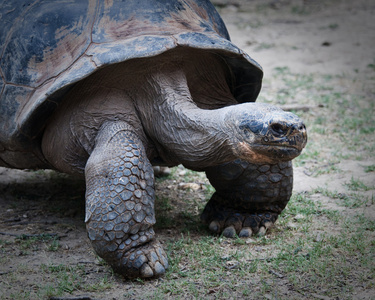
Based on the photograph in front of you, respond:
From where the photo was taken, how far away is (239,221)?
3.69 metres

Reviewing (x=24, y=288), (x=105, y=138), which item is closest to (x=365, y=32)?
(x=105, y=138)

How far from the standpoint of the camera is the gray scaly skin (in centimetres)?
287

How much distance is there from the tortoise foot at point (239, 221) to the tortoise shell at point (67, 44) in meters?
1.06

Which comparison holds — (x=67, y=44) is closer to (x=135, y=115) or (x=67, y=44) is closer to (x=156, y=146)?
(x=135, y=115)

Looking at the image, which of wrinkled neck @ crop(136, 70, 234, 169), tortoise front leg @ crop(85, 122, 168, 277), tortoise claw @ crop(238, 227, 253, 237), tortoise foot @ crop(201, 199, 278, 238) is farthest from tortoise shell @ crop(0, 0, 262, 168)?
tortoise claw @ crop(238, 227, 253, 237)

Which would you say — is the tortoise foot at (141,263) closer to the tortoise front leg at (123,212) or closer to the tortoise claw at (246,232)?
the tortoise front leg at (123,212)

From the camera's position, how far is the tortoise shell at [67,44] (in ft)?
10.6

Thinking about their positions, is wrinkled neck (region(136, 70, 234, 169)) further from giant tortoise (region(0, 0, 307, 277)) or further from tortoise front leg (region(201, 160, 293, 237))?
tortoise front leg (region(201, 160, 293, 237))

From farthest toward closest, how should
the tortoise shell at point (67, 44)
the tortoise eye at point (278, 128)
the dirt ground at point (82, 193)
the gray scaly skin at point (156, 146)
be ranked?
the tortoise shell at point (67, 44) → the dirt ground at point (82, 193) → the gray scaly skin at point (156, 146) → the tortoise eye at point (278, 128)

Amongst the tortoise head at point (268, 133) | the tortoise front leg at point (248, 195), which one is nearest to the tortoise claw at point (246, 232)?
the tortoise front leg at point (248, 195)

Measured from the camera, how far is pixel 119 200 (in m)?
2.94

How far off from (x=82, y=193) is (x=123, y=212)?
67.5 inches

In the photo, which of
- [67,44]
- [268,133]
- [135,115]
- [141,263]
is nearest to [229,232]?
[141,263]

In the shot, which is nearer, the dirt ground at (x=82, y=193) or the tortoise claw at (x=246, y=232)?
the dirt ground at (x=82, y=193)
